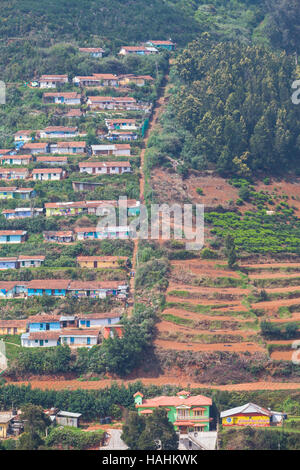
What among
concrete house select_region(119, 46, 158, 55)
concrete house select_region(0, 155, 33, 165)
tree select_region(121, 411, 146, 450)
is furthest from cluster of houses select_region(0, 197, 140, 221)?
concrete house select_region(119, 46, 158, 55)

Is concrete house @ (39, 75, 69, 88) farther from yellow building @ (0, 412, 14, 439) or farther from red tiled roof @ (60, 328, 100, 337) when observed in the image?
yellow building @ (0, 412, 14, 439)

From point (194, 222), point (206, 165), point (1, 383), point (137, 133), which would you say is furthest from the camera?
point (137, 133)

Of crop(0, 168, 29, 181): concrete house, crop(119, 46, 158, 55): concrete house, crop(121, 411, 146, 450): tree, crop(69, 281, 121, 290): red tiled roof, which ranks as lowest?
crop(121, 411, 146, 450): tree

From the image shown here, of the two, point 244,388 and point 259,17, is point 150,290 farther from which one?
point 259,17

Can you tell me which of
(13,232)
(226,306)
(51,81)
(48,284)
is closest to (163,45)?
(51,81)

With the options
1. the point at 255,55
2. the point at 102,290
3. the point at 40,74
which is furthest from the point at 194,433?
the point at 40,74
